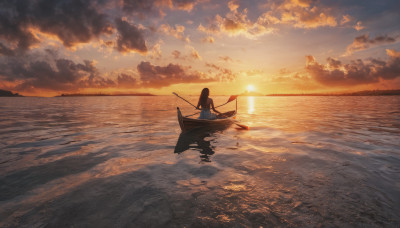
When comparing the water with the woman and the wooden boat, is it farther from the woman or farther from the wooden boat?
the woman

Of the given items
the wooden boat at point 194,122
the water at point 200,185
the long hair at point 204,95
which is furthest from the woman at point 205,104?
the water at point 200,185

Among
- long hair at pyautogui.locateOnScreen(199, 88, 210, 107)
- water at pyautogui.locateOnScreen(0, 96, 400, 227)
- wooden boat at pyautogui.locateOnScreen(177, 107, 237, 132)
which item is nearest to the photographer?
water at pyautogui.locateOnScreen(0, 96, 400, 227)

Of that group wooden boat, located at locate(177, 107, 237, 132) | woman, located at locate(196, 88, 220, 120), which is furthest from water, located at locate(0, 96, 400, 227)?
woman, located at locate(196, 88, 220, 120)

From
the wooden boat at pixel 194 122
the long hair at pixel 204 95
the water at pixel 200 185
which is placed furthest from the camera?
the long hair at pixel 204 95

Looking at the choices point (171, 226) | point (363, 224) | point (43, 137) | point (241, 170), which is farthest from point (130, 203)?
point (43, 137)

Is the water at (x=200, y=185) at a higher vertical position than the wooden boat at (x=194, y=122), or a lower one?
lower

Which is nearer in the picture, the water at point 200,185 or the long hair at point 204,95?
the water at point 200,185

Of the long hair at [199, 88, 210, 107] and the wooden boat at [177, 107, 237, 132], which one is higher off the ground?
the long hair at [199, 88, 210, 107]

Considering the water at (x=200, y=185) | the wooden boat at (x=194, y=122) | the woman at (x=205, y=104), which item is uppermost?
the woman at (x=205, y=104)

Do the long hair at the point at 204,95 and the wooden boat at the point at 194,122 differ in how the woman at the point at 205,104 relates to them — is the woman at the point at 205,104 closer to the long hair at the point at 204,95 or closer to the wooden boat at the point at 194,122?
the long hair at the point at 204,95

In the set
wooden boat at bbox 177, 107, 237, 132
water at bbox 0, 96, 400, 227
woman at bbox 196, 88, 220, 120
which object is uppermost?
woman at bbox 196, 88, 220, 120

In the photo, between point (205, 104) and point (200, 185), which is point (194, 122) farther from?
point (200, 185)

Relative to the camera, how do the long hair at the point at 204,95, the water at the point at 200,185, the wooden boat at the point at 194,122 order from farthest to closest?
1. the long hair at the point at 204,95
2. the wooden boat at the point at 194,122
3. the water at the point at 200,185

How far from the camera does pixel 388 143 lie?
959cm
